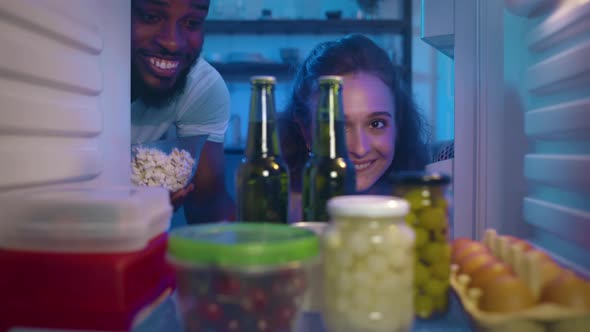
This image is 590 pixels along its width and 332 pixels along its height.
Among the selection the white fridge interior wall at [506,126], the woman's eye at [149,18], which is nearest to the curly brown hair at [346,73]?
the white fridge interior wall at [506,126]

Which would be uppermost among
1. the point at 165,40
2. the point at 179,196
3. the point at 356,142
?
the point at 165,40

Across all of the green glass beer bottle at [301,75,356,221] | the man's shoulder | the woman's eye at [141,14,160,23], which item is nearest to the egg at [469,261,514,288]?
the green glass beer bottle at [301,75,356,221]

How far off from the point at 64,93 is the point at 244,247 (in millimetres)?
538

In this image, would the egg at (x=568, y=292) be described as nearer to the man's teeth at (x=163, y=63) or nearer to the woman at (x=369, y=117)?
the woman at (x=369, y=117)

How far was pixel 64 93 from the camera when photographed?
0.93m

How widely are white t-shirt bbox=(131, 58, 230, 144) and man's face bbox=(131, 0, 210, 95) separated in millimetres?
35

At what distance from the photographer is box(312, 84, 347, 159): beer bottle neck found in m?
0.84

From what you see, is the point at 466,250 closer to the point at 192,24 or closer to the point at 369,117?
the point at 369,117

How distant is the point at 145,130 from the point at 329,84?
587mm

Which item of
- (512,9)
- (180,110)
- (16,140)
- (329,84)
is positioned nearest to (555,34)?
(512,9)

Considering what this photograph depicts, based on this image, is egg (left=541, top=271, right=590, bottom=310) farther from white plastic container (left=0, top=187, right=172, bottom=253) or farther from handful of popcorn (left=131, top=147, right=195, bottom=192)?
handful of popcorn (left=131, top=147, right=195, bottom=192)

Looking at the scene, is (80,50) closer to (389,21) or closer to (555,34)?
(389,21)

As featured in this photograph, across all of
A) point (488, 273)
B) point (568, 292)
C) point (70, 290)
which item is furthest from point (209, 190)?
point (568, 292)

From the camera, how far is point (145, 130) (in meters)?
1.25
